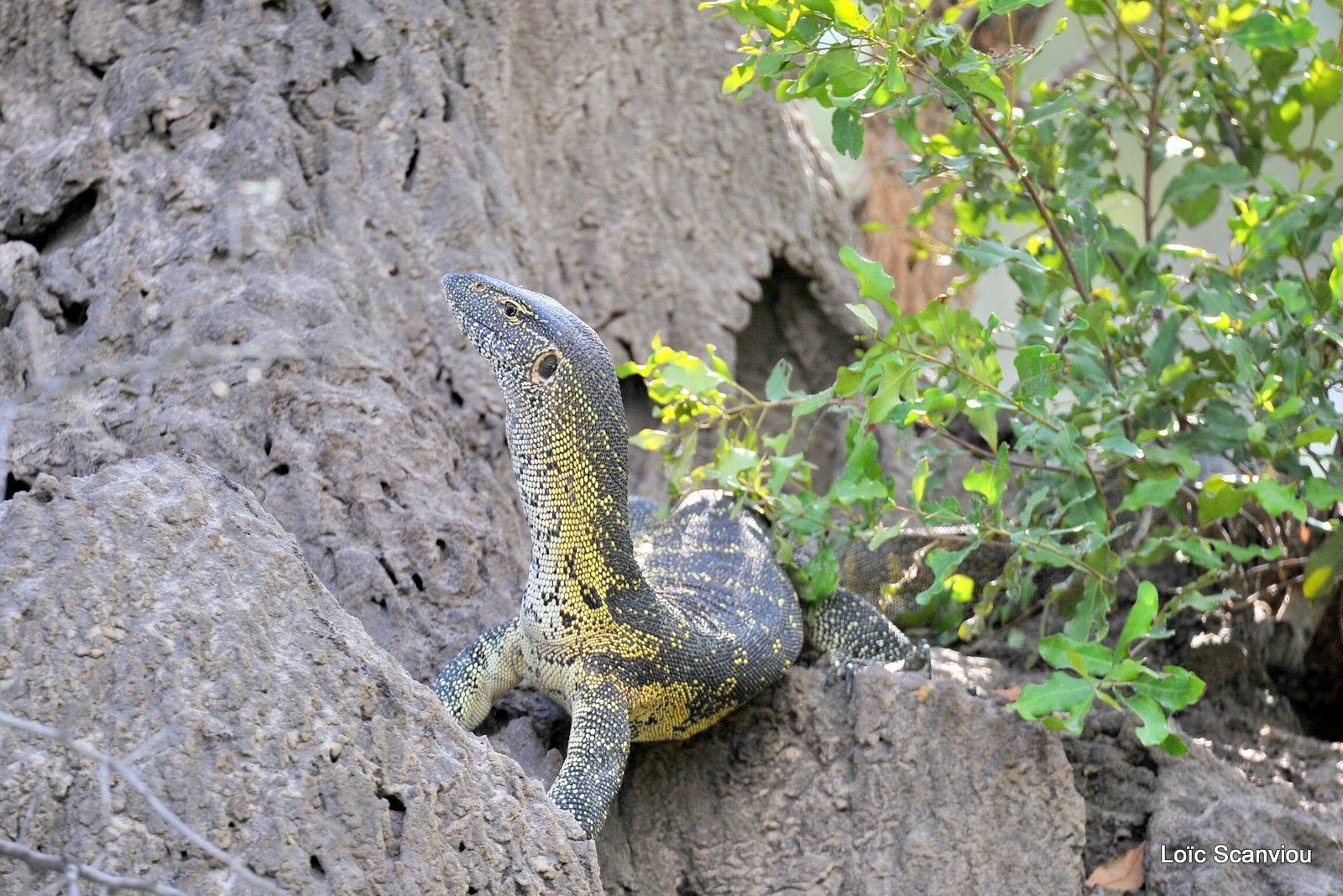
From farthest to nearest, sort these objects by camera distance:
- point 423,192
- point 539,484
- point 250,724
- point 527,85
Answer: point 527,85
point 423,192
point 539,484
point 250,724

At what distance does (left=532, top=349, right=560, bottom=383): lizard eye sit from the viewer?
4539 mm

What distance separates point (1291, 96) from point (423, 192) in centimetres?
380

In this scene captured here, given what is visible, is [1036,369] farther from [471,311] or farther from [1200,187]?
[471,311]

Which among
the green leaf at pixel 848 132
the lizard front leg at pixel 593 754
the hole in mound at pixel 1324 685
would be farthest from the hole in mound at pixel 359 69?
the hole in mound at pixel 1324 685

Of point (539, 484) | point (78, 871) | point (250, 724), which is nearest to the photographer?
point (78, 871)

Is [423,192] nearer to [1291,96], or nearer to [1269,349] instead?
[1269,349]

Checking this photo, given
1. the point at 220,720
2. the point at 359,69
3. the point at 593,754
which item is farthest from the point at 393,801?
the point at 359,69

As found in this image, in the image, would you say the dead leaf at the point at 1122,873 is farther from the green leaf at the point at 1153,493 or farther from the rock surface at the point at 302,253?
the rock surface at the point at 302,253

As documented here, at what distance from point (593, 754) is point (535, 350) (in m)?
1.27

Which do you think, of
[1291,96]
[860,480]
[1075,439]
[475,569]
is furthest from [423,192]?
[1291,96]

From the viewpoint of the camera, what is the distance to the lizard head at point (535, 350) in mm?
4535

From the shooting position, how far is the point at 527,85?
22.4 ft

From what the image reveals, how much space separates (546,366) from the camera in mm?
4547

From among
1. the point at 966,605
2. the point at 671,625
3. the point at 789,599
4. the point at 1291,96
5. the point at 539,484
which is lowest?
the point at 966,605
